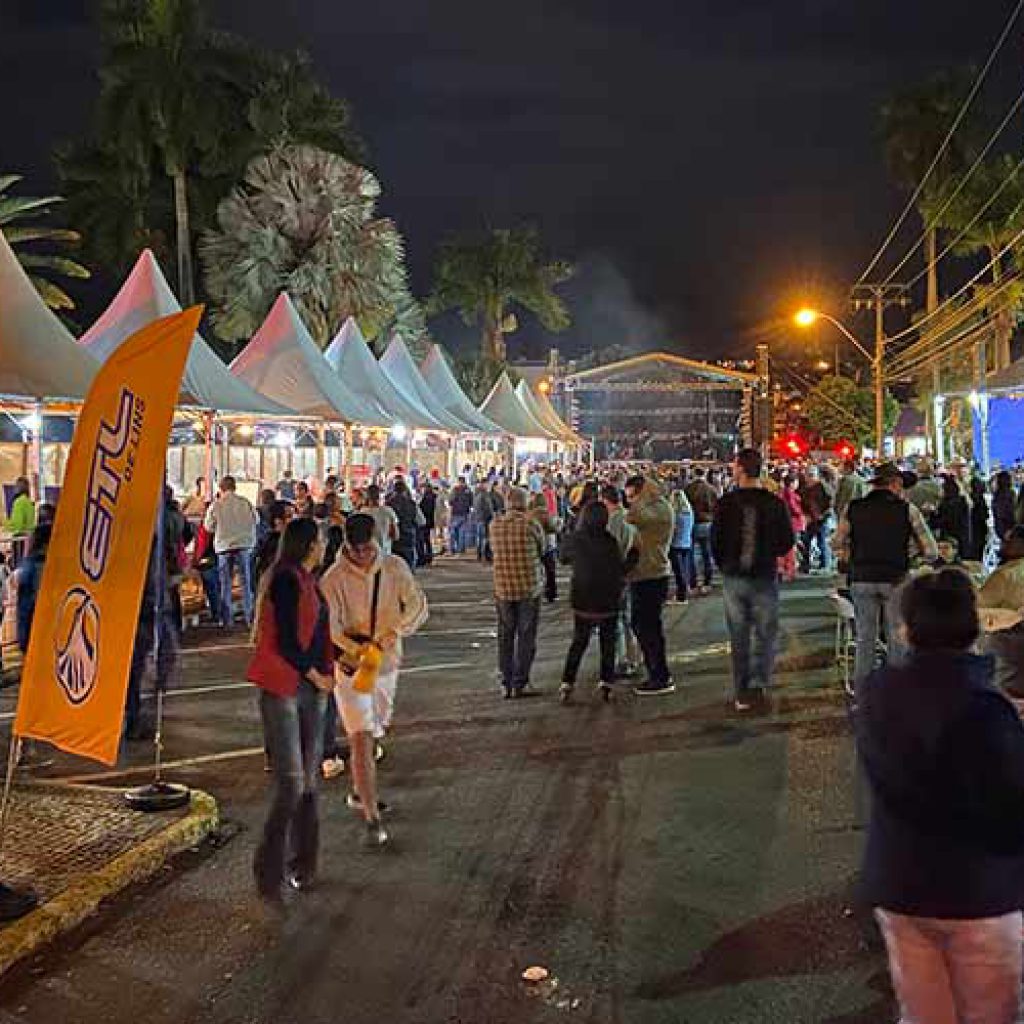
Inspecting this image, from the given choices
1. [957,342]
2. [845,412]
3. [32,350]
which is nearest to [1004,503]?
[32,350]

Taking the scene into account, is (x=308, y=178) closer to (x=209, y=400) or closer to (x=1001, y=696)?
(x=209, y=400)

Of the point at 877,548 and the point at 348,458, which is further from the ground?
the point at 348,458

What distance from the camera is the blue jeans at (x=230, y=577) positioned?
13917 mm

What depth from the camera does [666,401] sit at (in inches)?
2447

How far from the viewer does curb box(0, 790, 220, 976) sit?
4824 millimetres

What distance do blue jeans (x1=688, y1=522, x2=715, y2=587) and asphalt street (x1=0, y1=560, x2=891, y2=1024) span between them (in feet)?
26.8

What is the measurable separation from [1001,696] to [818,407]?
5402cm

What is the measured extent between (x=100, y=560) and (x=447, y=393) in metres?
28.1

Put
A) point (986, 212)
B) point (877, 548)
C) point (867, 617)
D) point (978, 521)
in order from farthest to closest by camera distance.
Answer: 1. point (986, 212)
2. point (978, 521)
3. point (867, 617)
4. point (877, 548)

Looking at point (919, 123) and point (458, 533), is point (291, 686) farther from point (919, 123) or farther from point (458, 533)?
point (919, 123)

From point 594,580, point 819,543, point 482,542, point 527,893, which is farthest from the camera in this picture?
point 482,542

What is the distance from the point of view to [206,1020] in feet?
13.6

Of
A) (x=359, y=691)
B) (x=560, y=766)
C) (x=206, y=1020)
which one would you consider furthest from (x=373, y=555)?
(x=206, y=1020)

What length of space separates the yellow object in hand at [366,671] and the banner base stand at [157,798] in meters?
1.36
